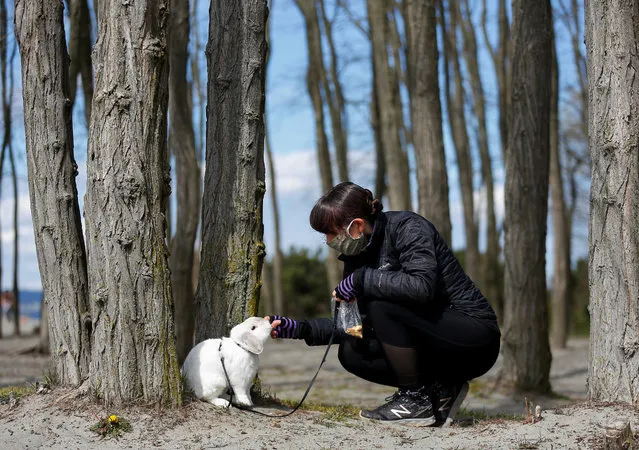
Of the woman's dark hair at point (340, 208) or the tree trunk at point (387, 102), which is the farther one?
the tree trunk at point (387, 102)

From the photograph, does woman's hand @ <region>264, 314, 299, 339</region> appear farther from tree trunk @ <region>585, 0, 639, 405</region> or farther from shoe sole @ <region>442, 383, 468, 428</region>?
tree trunk @ <region>585, 0, 639, 405</region>

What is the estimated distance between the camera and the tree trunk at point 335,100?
58.0 feet

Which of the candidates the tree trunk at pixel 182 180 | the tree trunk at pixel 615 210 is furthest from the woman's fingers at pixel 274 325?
the tree trunk at pixel 182 180

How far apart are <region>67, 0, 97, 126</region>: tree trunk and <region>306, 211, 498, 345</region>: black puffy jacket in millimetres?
5355

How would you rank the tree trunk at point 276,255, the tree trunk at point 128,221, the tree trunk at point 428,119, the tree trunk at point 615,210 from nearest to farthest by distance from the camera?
the tree trunk at point 128,221, the tree trunk at point 615,210, the tree trunk at point 428,119, the tree trunk at point 276,255

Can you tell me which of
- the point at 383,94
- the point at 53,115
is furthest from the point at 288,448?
the point at 383,94

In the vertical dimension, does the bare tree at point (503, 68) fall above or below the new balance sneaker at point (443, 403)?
above

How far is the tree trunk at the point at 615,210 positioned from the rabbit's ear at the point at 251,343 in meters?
A: 2.19

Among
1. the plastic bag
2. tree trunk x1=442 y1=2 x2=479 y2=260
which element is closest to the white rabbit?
the plastic bag

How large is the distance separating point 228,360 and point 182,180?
4884 millimetres

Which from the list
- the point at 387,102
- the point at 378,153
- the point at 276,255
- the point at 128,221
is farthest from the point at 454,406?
the point at 276,255

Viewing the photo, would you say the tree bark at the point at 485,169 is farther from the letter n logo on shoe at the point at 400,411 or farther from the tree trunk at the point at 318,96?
the letter n logo on shoe at the point at 400,411

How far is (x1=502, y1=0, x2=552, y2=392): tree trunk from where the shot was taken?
8172mm

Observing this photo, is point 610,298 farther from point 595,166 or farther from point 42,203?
point 42,203
